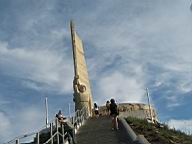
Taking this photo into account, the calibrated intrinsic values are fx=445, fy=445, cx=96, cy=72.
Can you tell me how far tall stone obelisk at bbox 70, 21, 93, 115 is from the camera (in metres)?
34.2

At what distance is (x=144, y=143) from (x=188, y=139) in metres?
10.2

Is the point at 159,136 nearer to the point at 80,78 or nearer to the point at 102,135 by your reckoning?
the point at 102,135

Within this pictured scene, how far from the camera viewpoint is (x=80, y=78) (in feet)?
117

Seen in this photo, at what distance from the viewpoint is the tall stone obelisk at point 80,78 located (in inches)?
1348

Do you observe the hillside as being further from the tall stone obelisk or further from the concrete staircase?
the tall stone obelisk

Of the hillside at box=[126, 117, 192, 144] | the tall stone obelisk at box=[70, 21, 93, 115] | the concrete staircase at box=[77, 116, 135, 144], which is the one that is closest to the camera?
the concrete staircase at box=[77, 116, 135, 144]

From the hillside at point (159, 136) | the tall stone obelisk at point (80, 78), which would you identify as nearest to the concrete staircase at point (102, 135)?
the hillside at point (159, 136)

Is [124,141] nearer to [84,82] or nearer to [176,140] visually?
[176,140]

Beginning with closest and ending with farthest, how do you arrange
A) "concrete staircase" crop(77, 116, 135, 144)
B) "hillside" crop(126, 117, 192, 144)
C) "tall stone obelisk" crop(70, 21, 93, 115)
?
"concrete staircase" crop(77, 116, 135, 144) → "hillside" crop(126, 117, 192, 144) → "tall stone obelisk" crop(70, 21, 93, 115)

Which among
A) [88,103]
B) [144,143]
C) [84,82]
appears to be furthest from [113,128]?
[84,82]

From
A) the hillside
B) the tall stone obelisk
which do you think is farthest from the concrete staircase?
the tall stone obelisk

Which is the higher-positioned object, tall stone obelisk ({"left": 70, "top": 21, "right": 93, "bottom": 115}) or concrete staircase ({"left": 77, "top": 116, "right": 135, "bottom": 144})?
tall stone obelisk ({"left": 70, "top": 21, "right": 93, "bottom": 115})

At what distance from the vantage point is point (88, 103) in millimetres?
34344

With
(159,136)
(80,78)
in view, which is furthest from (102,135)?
(80,78)
